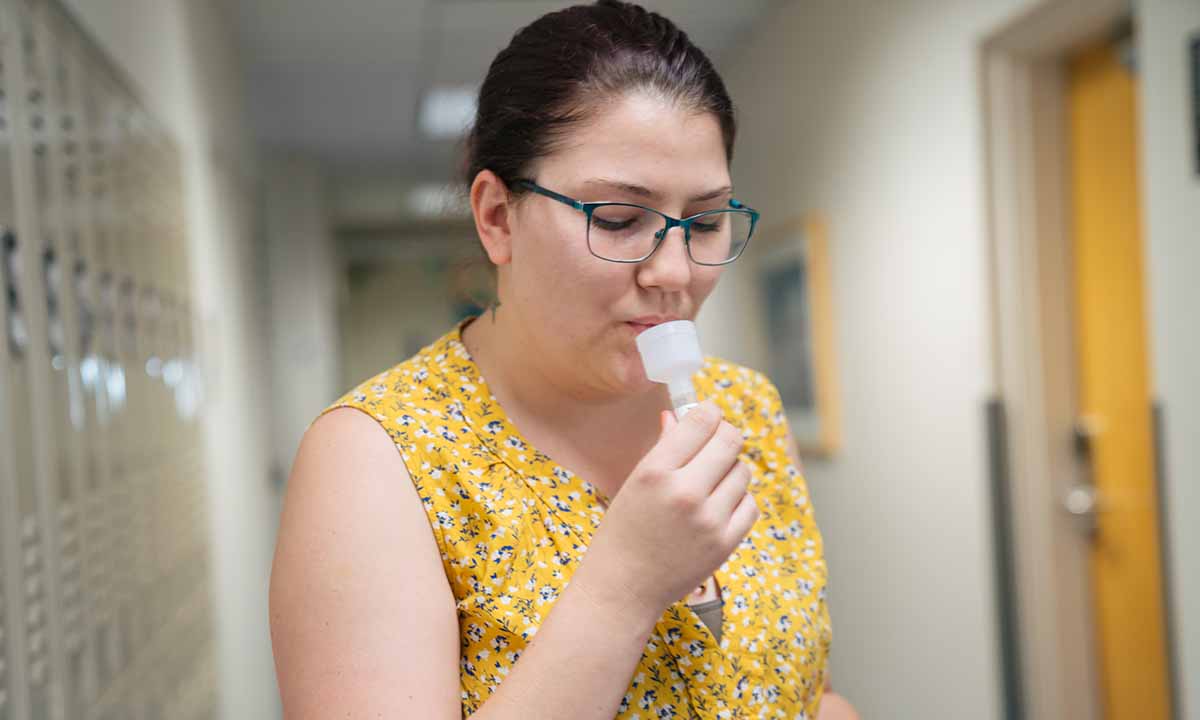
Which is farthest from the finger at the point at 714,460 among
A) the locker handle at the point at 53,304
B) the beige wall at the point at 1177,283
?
the beige wall at the point at 1177,283

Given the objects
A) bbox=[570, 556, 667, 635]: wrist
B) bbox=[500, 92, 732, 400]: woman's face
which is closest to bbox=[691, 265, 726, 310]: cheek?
bbox=[500, 92, 732, 400]: woman's face

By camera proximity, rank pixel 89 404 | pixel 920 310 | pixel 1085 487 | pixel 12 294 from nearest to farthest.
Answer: pixel 12 294 → pixel 89 404 → pixel 1085 487 → pixel 920 310

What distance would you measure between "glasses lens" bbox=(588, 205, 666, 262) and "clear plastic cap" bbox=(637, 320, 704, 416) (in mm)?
72

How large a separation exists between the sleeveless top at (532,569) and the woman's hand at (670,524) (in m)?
0.07

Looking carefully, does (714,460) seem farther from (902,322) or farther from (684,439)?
(902,322)

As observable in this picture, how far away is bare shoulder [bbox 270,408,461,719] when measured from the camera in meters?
0.75

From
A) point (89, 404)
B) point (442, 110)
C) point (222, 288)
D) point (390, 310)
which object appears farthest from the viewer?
point (390, 310)

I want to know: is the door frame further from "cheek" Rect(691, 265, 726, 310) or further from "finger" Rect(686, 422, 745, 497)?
"finger" Rect(686, 422, 745, 497)

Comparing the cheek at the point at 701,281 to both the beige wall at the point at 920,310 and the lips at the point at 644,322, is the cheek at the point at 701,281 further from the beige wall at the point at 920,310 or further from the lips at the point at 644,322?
the beige wall at the point at 920,310

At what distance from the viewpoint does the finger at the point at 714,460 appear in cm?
73

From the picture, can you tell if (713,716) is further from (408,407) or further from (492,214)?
(492,214)

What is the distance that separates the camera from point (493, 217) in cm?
94

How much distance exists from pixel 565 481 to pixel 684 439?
0.21 m

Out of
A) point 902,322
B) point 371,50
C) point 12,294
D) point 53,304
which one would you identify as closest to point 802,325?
point 902,322
